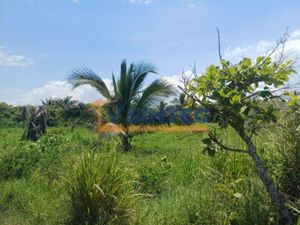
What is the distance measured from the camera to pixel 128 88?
442 inches

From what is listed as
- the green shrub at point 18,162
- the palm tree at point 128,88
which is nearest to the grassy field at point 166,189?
the green shrub at point 18,162

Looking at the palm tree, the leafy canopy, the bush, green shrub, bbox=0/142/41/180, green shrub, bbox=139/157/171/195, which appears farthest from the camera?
the palm tree

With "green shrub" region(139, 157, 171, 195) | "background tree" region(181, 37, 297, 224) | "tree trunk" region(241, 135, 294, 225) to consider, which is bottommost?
"green shrub" region(139, 157, 171, 195)

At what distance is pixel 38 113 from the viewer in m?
13.2

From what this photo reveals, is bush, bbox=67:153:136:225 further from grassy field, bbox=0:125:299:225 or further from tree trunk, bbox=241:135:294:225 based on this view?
tree trunk, bbox=241:135:294:225

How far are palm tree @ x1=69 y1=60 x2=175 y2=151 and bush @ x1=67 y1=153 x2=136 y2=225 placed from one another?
7059mm

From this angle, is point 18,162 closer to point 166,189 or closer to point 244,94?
point 166,189

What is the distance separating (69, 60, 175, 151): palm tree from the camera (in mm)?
11211

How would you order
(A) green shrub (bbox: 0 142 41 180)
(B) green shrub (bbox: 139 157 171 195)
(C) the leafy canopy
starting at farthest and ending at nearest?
(A) green shrub (bbox: 0 142 41 180) < (B) green shrub (bbox: 139 157 171 195) < (C) the leafy canopy

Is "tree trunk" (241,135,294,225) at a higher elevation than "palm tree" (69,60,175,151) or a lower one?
lower

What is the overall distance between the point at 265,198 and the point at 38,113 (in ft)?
35.2

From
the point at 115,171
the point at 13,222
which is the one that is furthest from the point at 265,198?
the point at 13,222

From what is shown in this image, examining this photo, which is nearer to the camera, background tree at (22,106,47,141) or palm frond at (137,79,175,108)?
palm frond at (137,79,175,108)

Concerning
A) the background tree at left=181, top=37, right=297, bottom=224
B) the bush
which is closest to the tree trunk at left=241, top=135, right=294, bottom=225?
the background tree at left=181, top=37, right=297, bottom=224
